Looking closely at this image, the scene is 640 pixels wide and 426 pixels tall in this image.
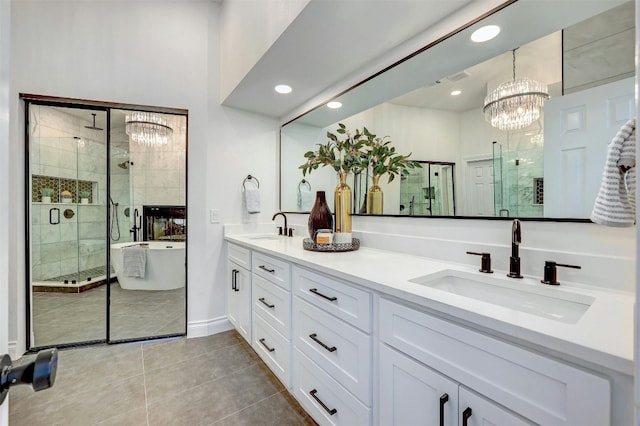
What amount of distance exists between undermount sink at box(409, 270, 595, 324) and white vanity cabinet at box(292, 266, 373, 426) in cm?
29

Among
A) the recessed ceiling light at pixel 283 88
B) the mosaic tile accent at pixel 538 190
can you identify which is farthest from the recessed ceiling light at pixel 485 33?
the recessed ceiling light at pixel 283 88

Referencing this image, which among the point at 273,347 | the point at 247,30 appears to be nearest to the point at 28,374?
the point at 273,347

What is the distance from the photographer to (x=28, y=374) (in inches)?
15.5

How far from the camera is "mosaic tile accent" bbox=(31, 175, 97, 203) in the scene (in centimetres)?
232

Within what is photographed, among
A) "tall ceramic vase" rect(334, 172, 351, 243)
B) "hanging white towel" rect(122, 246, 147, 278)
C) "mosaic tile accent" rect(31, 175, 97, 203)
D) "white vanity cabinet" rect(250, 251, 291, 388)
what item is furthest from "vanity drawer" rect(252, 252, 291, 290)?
"mosaic tile accent" rect(31, 175, 97, 203)

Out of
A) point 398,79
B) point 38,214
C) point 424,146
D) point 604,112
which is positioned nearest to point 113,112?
point 38,214

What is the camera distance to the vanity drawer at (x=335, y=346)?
3.55 ft

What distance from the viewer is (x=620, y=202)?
65 centimetres

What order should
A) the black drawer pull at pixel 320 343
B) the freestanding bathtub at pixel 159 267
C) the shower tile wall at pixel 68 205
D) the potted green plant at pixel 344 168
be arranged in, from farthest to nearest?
1. the freestanding bathtub at pixel 159 267
2. the shower tile wall at pixel 68 205
3. the potted green plant at pixel 344 168
4. the black drawer pull at pixel 320 343

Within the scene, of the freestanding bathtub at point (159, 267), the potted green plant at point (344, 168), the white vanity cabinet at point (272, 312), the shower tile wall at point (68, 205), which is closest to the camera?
the white vanity cabinet at point (272, 312)

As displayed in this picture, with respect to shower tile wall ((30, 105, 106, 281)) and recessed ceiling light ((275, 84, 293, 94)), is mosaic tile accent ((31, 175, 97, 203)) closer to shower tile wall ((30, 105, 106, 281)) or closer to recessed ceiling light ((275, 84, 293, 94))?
shower tile wall ((30, 105, 106, 281))

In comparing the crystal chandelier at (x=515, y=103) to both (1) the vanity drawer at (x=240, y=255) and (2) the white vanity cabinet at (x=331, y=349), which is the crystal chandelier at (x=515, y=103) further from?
(1) the vanity drawer at (x=240, y=255)

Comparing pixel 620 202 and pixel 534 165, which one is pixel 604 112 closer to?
pixel 534 165

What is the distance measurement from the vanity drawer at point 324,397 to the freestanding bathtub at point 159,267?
1.62m
